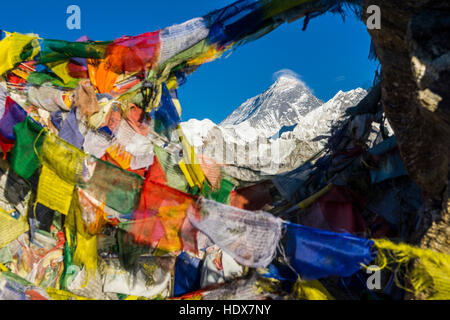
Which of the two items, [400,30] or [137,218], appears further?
[137,218]

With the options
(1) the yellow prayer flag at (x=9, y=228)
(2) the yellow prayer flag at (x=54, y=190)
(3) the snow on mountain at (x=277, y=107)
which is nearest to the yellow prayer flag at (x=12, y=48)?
(1) the yellow prayer flag at (x=9, y=228)

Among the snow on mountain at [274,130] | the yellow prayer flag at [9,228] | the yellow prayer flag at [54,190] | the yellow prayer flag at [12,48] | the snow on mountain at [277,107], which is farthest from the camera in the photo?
the snow on mountain at [277,107]

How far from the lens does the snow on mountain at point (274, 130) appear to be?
9.30m

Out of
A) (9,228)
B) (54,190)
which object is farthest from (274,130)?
(54,190)

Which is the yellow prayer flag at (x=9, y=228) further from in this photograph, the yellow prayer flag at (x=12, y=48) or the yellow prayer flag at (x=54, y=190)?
the yellow prayer flag at (x=12, y=48)

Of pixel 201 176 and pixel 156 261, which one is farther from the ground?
pixel 201 176

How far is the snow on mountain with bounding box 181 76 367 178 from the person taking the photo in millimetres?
9305

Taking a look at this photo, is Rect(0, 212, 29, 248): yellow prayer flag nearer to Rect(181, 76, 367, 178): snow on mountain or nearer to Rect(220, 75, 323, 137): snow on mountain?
Rect(181, 76, 367, 178): snow on mountain

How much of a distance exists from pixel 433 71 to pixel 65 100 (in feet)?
20.0

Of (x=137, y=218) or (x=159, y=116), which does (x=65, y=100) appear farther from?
(x=137, y=218)

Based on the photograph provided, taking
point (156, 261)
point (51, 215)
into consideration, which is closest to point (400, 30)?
point (156, 261)

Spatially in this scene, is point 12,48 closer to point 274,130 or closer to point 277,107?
point 274,130

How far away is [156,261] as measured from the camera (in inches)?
230

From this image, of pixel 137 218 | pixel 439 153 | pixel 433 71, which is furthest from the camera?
pixel 137 218
